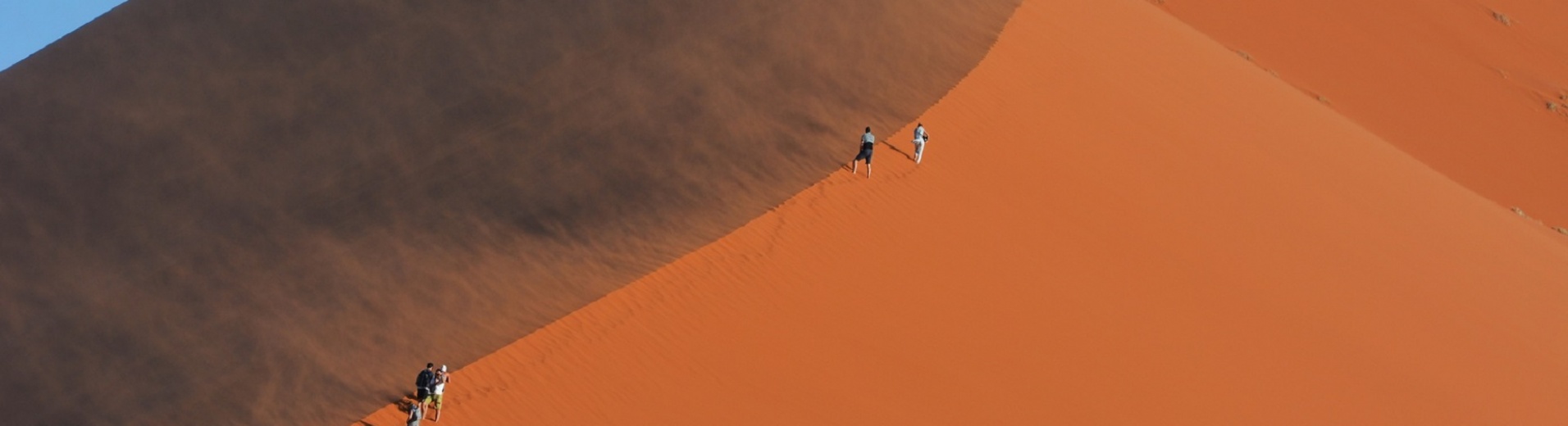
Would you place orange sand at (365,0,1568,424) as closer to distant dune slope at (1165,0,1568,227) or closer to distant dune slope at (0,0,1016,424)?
distant dune slope at (0,0,1016,424)

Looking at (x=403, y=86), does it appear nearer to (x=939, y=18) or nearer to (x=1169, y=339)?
(x=939, y=18)

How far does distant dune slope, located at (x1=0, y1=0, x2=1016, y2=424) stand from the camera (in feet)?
45.1

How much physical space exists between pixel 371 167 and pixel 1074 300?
7857 millimetres

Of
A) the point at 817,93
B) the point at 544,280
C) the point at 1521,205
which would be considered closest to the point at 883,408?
the point at 544,280

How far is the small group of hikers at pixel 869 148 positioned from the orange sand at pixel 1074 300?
12cm

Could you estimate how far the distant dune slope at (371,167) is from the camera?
1376 centimetres

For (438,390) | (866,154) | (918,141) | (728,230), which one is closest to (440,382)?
(438,390)

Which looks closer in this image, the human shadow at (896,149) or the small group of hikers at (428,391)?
the small group of hikers at (428,391)

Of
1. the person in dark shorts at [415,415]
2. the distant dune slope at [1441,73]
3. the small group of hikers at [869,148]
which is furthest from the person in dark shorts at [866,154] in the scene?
the distant dune slope at [1441,73]

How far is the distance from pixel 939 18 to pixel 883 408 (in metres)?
7.74

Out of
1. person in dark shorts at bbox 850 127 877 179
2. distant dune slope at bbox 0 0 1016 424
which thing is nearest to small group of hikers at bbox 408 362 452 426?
distant dune slope at bbox 0 0 1016 424

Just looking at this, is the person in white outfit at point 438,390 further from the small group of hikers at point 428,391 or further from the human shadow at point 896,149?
the human shadow at point 896,149

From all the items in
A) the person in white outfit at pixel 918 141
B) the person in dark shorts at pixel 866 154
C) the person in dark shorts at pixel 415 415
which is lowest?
the person in dark shorts at pixel 415 415

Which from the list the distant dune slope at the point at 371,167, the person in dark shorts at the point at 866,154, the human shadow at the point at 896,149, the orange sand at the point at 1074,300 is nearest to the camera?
the orange sand at the point at 1074,300
